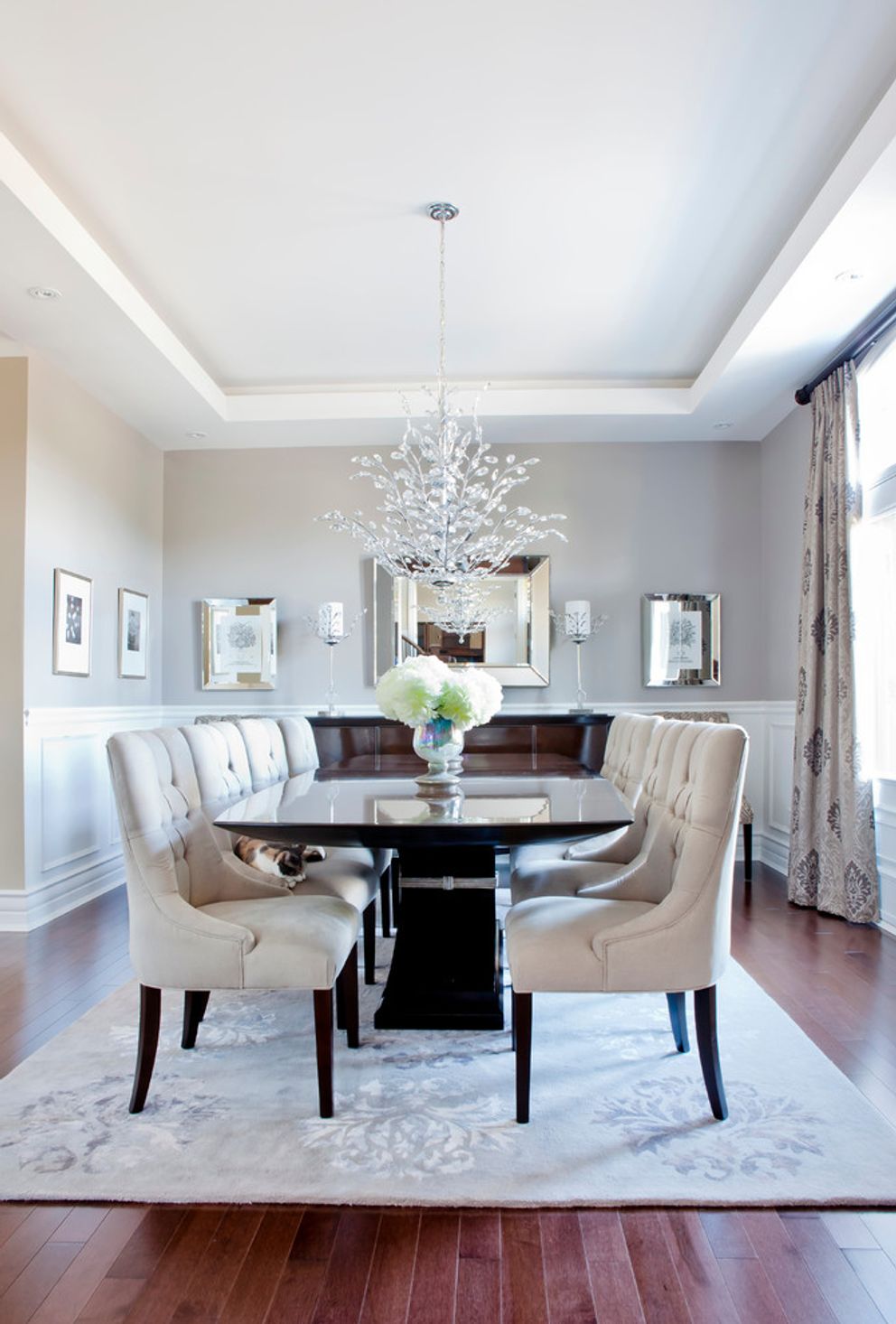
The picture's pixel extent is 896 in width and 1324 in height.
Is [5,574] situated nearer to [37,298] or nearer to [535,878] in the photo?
[37,298]

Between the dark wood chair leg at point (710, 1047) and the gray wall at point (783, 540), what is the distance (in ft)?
10.2

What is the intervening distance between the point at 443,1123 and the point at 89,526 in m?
3.51

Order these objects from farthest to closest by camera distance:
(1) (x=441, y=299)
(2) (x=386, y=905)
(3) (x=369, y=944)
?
(1) (x=441, y=299), (2) (x=386, y=905), (3) (x=369, y=944)

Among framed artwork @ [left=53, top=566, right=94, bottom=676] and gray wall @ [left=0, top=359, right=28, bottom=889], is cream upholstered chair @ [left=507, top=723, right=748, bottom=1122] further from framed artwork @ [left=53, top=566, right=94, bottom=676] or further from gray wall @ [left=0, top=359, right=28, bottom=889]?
framed artwork @ [left=53, top=566, right=94, bottom=676]

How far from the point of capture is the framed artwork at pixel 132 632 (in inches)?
187

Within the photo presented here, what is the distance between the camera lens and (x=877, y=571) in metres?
3.90

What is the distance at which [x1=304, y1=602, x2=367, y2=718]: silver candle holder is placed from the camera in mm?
5000

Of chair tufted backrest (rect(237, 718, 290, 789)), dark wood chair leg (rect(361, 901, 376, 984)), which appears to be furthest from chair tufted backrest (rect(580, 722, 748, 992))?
chair tufted backrest (rect(237, 718, 290, 789))

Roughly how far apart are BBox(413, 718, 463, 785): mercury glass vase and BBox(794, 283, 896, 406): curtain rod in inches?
96.2

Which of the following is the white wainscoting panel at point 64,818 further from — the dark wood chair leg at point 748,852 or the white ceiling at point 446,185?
the dark wood chair leg at point 748,852

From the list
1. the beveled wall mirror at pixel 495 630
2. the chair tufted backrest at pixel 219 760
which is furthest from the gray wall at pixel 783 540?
the chair tufted backrest at pixel 219 760

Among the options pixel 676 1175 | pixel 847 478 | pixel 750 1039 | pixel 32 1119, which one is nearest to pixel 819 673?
pixel 847 478

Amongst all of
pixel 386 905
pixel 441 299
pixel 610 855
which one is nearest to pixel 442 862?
pixel 610 855

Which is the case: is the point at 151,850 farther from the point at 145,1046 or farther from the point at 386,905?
the point at 386,905
